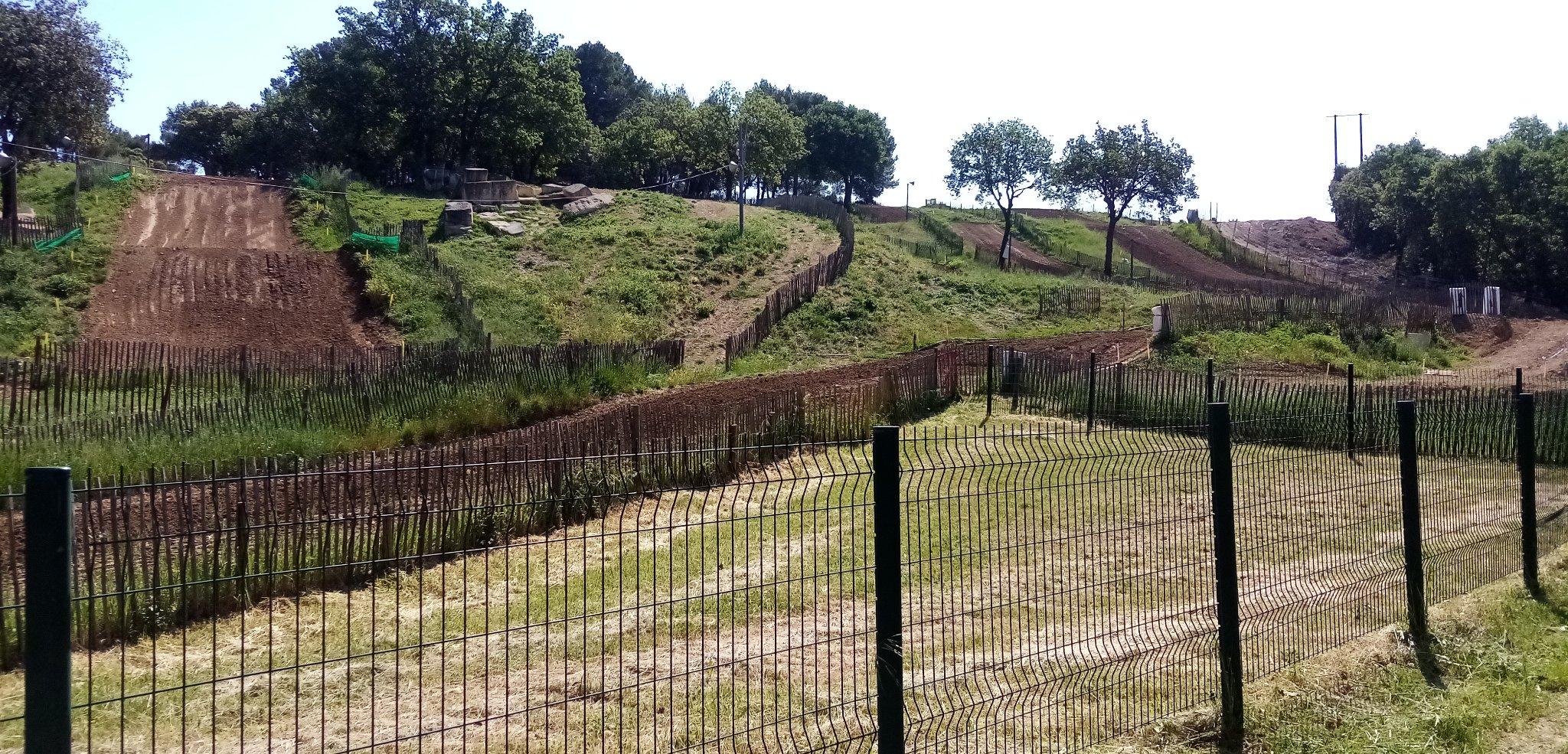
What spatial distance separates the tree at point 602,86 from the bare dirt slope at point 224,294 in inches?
2080

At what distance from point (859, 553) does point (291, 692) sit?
17.9 feet

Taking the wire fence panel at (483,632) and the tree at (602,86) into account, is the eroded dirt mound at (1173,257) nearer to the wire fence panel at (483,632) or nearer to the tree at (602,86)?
the tree at (602,86)

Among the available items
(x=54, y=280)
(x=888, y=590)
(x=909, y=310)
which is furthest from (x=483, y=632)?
(x=909, y=310)

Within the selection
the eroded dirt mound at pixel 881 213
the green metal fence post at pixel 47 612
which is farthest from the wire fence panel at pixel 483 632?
the eroded dirt mound at pixel 881 213

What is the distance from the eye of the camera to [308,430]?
16.0 metres

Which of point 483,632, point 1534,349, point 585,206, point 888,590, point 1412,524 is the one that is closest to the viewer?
point 888,590

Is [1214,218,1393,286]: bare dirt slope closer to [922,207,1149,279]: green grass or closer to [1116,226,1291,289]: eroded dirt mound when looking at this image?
[1116,226,1291,289]: eroded dirt mound

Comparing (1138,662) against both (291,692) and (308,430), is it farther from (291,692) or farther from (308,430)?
(308,430)

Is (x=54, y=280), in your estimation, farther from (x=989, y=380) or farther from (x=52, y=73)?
(x=989, y=380)

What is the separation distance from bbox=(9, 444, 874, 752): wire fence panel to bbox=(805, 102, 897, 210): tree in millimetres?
76405

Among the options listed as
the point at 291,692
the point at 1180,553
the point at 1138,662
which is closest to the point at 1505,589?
the point at 1180,553

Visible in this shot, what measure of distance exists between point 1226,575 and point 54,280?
104ft

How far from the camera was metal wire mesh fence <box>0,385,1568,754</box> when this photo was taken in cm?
433

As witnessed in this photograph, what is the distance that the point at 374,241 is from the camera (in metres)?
34.8
